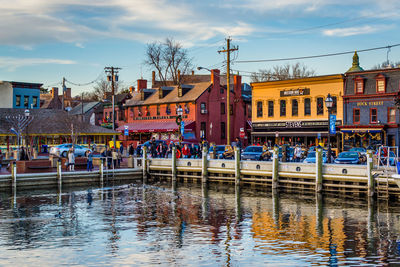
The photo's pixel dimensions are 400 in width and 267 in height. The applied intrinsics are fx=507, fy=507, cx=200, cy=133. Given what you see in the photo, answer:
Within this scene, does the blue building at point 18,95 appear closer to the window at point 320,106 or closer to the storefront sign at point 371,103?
the window at point 320,106

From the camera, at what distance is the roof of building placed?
186 ft

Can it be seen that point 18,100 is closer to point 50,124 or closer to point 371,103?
point 50,124

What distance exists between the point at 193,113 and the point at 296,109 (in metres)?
14.4

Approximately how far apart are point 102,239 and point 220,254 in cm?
536

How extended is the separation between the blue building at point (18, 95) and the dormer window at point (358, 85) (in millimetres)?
46562

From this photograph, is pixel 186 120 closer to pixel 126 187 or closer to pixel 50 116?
pixel 50 116

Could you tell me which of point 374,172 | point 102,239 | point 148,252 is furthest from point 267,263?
point 374,172

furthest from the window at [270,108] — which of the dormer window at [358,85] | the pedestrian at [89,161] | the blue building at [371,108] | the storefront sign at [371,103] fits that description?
the pedestrian at [89,161]

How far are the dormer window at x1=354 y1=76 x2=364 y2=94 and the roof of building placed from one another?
28.7m

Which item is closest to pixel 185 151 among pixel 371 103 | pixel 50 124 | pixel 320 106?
pixel 320 106

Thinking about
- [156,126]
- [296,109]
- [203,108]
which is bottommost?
[156,126]

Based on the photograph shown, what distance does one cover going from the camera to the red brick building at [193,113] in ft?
224

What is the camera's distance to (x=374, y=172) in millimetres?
29906

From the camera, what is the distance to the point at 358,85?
56.0 meters
